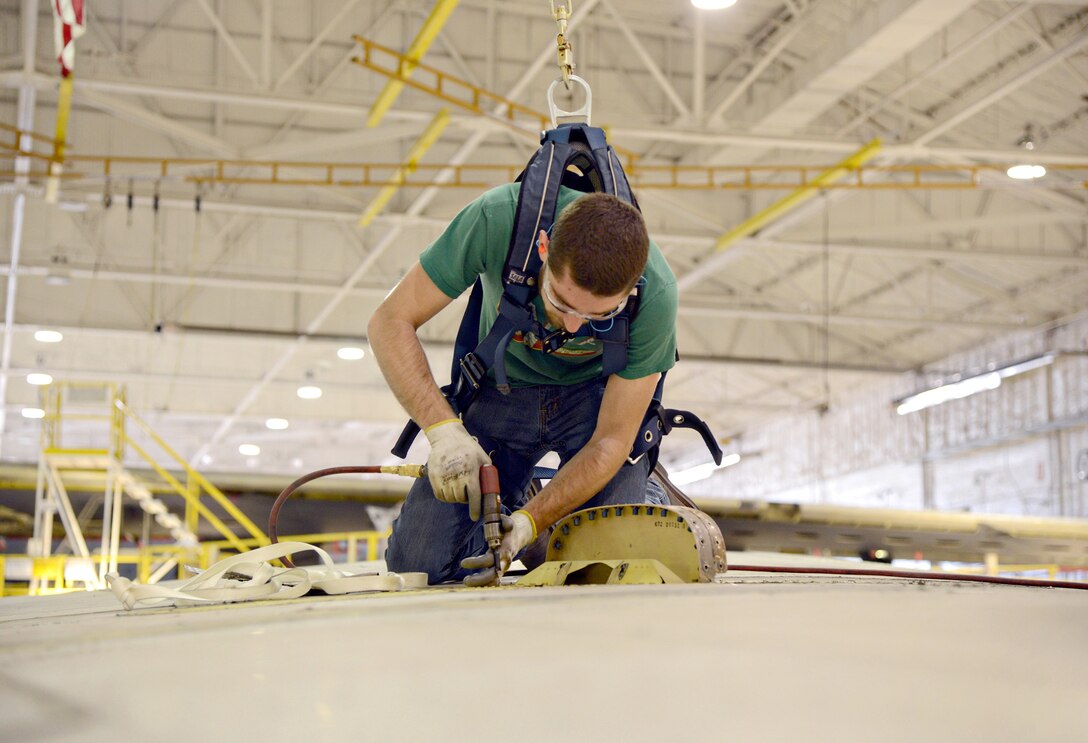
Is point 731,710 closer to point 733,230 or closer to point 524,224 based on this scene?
point 524,224

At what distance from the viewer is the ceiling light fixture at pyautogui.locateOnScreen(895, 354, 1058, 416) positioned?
20.3m

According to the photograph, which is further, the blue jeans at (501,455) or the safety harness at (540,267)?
the blue jeans at (501,455)

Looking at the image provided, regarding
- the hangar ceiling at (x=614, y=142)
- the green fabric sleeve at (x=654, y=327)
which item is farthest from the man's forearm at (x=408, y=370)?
the hangar ceiling at (x=614, y=142)

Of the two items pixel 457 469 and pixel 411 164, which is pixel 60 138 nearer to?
pixel 411 164

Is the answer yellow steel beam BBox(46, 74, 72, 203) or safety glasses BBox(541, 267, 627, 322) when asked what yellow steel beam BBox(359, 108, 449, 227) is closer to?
yellow steel beam BBox(46, 74, 72, 203)

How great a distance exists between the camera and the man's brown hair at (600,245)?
3041 millimetres

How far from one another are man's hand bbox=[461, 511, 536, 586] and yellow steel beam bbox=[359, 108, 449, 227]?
11.2 metres

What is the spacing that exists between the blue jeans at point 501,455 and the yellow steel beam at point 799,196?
1100 cm

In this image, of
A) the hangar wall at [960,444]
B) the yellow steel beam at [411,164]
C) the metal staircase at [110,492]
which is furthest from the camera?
the hangar wall at [960,444]

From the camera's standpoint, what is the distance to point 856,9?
1412cm

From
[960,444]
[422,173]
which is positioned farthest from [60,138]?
[960,444]

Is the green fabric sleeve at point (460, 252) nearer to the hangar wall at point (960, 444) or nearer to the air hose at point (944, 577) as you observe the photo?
the air hose at point (944, 577)

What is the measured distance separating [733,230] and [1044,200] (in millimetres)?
4807

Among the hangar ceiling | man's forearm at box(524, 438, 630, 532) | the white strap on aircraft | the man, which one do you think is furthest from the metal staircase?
the white strap on aircraft
